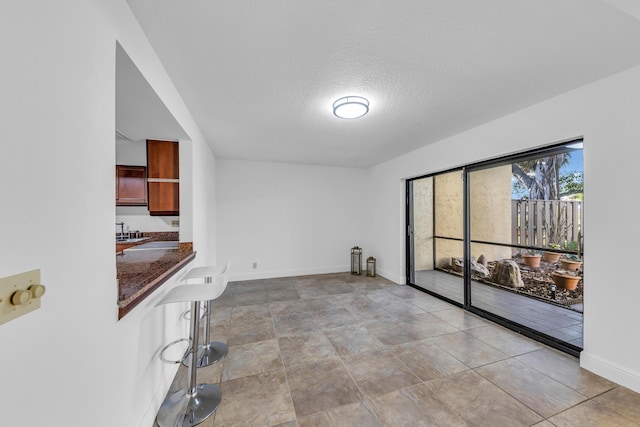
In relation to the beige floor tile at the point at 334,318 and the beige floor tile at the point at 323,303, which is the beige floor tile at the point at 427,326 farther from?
the beige floor tile at the point at 323,303

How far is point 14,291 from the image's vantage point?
0.66m

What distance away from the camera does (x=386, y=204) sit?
5.12m

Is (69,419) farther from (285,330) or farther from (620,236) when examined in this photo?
(620,236)

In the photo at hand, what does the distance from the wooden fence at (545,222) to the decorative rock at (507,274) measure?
1.72 feet

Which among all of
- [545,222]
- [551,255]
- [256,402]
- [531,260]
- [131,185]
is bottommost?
[256,402]

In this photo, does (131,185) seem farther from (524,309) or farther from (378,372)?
(524,309)

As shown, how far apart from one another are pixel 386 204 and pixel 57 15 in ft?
15.9

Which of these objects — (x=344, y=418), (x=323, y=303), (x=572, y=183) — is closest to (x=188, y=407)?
(x=344, y=418)

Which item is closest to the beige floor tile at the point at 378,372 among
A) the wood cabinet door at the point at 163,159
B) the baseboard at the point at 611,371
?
the baseboard at the point at 611,371

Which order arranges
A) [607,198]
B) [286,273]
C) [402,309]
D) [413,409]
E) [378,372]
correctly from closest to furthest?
1. [413,409]
2. [607,198]
3. [378,372]
4. [402,309]
5. [286,273]

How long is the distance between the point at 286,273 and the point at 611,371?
4.46 metres

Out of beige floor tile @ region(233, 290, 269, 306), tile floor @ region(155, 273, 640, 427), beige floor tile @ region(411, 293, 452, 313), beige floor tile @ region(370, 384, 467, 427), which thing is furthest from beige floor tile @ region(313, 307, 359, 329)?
beige floor tile @ region(370, 384, 467, 427)

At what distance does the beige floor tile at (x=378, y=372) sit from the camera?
6.53 ft

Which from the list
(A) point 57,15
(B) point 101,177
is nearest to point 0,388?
(B) point 101,177
